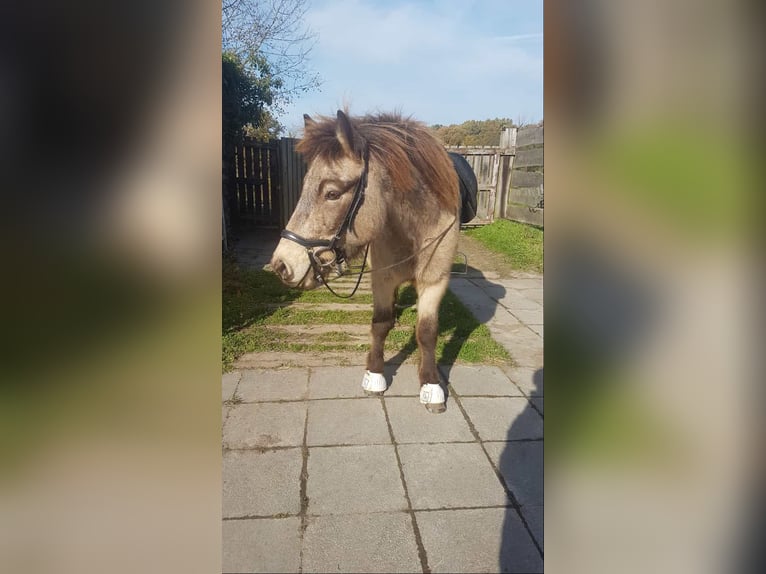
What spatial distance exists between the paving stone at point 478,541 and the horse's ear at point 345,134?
161 cm

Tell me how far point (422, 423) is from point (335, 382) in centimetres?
77

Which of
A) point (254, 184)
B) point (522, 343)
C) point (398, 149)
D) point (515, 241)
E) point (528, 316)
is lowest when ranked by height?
point (522, 343)

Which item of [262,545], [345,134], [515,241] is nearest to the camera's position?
[262,545]

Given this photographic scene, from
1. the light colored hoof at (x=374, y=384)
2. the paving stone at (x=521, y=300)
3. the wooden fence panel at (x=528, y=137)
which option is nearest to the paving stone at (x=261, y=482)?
the light colored hoof at (x=374, y=384)

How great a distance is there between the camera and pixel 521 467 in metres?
2.01

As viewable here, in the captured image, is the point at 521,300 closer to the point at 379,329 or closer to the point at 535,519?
the point at 379,329

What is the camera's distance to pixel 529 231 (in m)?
7.60

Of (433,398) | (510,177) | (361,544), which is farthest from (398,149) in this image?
(510,177)
